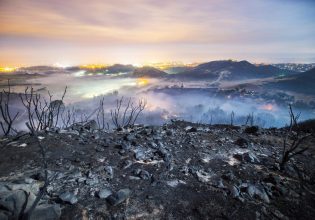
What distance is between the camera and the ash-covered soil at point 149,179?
8.02m

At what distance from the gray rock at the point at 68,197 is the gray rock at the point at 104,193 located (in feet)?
2.48

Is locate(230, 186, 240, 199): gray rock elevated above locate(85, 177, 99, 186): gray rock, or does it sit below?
below

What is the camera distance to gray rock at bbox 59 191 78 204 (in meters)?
7.96

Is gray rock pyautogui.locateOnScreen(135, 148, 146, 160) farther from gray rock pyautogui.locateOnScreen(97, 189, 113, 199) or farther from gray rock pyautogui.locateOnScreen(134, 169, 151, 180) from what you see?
gray rock pyautogui.locateOnScreen(97, 189, 113, 199)

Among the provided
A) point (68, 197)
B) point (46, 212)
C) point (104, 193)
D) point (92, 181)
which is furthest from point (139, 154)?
point (46, 212)

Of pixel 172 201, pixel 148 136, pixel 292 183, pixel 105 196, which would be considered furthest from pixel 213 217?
pixel 148 136

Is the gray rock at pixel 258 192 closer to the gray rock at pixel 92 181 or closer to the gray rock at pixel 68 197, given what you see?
the gray rock at pixel 92 181

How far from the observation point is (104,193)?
8578 millimetres

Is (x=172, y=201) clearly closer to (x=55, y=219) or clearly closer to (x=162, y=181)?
(x=162, y=181)

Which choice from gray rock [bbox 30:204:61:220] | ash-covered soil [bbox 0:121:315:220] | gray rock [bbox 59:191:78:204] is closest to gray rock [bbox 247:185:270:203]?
ash-covered soil [bbox 0:121:315:220]

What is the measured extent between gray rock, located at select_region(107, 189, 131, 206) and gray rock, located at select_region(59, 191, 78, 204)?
1062mm

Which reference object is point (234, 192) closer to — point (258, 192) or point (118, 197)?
point (258, 192)

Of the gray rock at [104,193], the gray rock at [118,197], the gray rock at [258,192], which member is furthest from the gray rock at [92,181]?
the gray rock at [258,192]

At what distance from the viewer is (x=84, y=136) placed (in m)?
13.4
